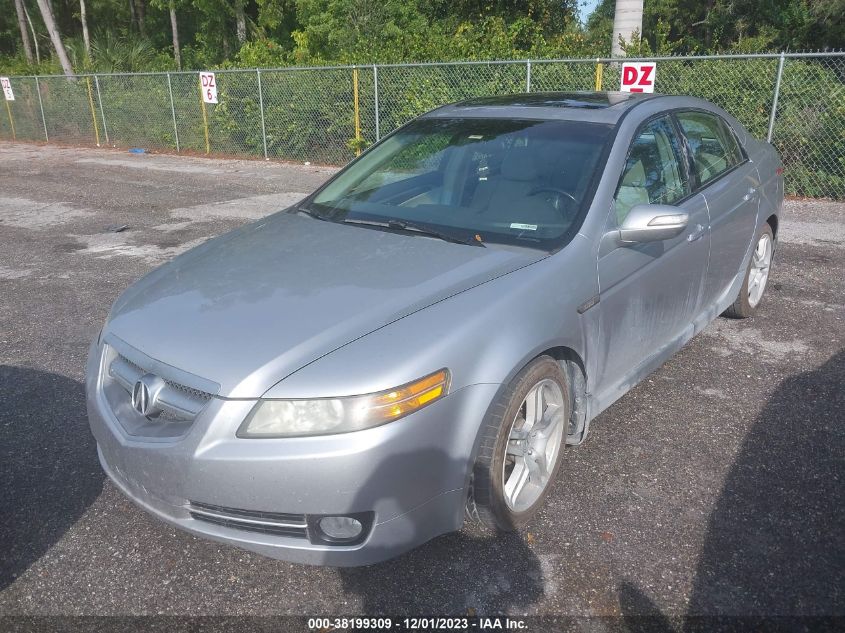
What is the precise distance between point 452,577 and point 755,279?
3.72 metres

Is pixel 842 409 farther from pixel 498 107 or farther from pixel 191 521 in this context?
pixel 191 521

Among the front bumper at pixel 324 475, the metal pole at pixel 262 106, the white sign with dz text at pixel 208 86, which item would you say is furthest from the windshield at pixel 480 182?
the white sign with dz text at pixel 208 86

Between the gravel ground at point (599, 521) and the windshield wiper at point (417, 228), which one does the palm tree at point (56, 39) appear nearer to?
the gravel ground at point (599, 521)

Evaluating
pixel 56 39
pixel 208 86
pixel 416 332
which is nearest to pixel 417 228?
pixel 416 332

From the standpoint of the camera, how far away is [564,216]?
319 centimetres

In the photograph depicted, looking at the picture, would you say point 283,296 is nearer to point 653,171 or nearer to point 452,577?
point 452,577

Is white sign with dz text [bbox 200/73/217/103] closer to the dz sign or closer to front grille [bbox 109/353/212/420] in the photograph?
the dz sign

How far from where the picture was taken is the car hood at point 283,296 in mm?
2391

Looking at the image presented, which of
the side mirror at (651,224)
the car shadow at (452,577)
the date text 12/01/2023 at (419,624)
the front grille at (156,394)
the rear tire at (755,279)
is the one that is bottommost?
the date text 12/01/2023 at (419,624)

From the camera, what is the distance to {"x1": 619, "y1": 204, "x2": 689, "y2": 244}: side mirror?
3109 millimetres

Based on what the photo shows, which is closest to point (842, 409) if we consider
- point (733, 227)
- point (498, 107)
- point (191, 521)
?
point (733, 227)

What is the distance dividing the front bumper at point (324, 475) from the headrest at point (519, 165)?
53.8 inches

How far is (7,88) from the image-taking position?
22500mm

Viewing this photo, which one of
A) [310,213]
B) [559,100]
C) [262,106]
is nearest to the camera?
[310,213]
